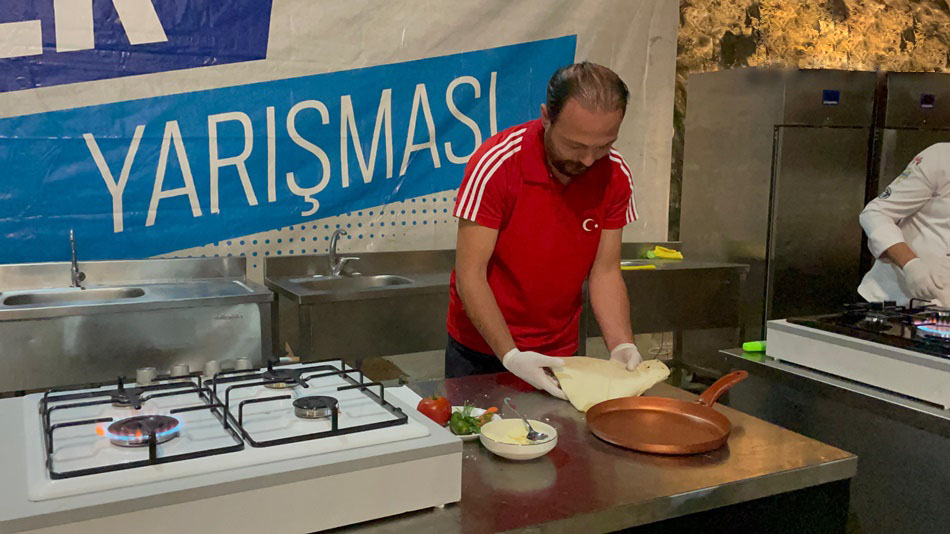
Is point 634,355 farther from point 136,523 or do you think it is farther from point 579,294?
point 136,523

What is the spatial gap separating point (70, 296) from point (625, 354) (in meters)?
2.19

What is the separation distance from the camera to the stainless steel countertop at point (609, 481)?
114 centimetres

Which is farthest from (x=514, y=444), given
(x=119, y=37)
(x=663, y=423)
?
(x=119, y=37)

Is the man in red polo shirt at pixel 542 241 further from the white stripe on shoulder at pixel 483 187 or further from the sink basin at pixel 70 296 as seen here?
the sink basin at pixel 70 296

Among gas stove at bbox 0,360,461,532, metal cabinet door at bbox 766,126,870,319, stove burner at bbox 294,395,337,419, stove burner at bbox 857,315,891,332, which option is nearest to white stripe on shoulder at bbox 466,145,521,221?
gas stove at bbox 0,360,461,532

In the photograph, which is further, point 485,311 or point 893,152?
point 893,152

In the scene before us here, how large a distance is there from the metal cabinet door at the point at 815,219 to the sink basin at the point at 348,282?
88.0 inches

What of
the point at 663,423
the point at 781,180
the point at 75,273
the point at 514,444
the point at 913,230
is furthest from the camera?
the point at 781,180

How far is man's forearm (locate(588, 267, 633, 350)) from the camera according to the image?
2.13 metres

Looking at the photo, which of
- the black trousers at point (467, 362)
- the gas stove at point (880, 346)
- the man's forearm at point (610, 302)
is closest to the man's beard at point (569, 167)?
the man's forearm at point (610, 302)

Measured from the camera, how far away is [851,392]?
6.57 ft

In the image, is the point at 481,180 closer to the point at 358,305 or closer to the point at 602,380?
the point at 602,380

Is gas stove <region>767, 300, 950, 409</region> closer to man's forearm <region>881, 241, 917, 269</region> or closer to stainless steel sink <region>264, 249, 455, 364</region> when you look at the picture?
man's forearm <region>881, 241, 917, 269</region>

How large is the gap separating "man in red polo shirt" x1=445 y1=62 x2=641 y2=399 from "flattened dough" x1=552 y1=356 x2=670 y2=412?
1.6 inches
